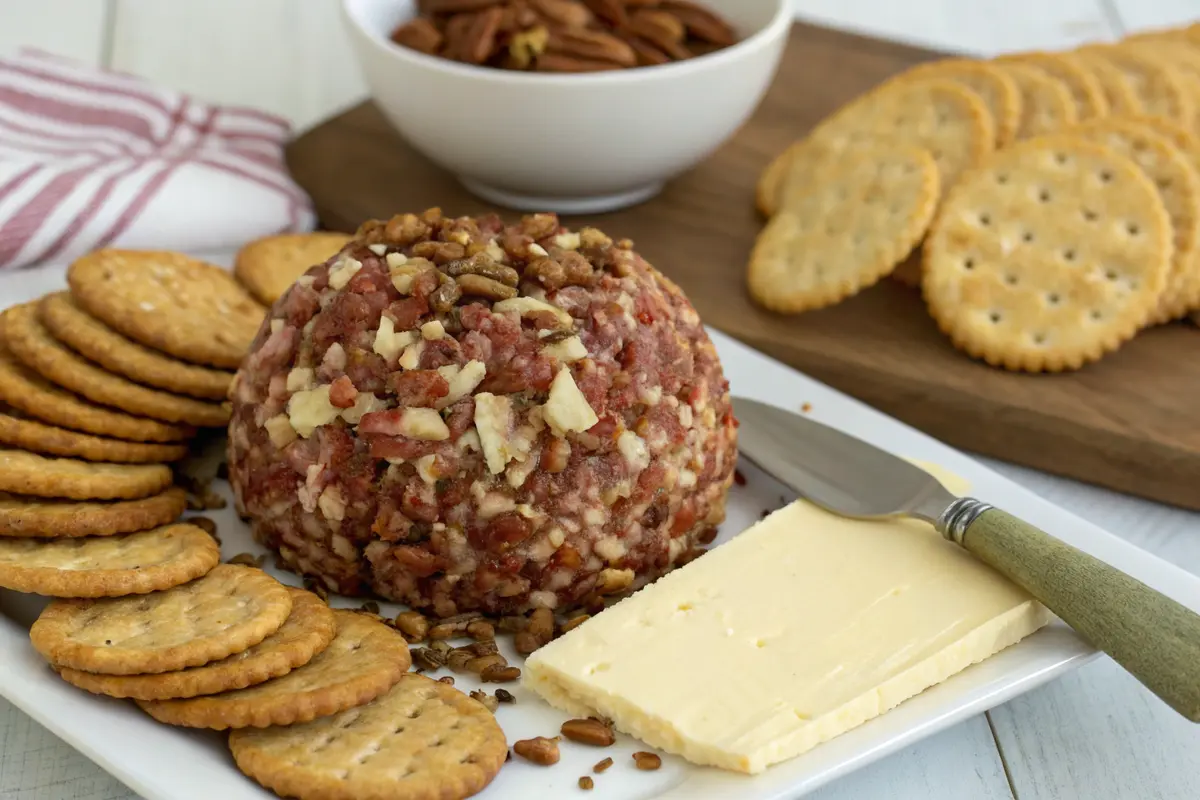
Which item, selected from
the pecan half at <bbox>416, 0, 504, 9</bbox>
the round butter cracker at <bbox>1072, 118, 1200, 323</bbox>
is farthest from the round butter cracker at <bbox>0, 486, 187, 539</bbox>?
the round butter cracker at <bbox>1072, 118, 1200, 323</bbox>

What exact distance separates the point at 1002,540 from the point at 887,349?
3.21ft

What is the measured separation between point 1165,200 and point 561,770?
7.00ft

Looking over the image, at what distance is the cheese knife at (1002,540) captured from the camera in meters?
2.10

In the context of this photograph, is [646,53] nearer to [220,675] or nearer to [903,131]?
[903,131]

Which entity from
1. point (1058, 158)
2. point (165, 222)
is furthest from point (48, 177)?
point (1058, 158)

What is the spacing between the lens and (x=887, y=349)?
3.24 metres

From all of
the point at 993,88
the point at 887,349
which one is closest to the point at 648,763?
the point at 887,349

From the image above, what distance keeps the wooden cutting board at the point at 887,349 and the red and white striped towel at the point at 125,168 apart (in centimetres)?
19

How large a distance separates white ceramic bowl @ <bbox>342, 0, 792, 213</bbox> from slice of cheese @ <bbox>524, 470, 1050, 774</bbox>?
4.59 feet

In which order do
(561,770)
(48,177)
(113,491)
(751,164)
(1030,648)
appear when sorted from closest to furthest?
1. (561,770)
2. (1030,648)
3. (113,491)
4. (48,177)
5. (751,164)

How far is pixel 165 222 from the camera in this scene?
11.6 feet

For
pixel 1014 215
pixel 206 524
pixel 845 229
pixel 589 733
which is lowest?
pixel 206 524

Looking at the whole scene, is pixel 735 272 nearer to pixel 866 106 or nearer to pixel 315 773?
pixel 866 106

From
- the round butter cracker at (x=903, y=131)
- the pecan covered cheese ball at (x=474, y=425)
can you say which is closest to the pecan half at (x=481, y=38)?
the round butter cracker at (x=903, y=131)
